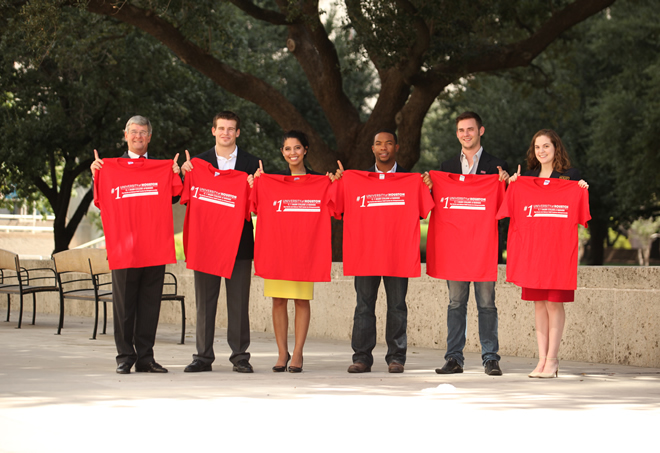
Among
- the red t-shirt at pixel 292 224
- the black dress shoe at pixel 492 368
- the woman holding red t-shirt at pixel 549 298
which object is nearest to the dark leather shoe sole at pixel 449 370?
the black dress shoe at pixel 492 368

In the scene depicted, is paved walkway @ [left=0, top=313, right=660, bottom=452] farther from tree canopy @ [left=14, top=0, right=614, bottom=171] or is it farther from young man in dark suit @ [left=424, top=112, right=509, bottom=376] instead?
tree canopy @ [left=14, top=0, right=614, bottom=171]

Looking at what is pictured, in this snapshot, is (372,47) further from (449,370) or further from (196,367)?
(196,367)

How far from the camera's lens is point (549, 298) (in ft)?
25.0

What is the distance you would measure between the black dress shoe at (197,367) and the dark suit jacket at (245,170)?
3.30 ft

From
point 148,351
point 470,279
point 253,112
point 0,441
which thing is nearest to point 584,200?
point 470,279

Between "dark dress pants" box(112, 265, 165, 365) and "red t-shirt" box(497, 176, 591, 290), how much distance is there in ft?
10.7

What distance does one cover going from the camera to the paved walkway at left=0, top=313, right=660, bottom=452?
4609mm

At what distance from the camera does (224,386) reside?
6.72m

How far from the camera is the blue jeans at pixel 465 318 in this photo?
25.6 ft

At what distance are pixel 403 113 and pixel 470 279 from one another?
893 cm

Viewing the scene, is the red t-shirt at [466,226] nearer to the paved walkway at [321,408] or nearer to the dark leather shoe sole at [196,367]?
the paved walkway at [321,408]

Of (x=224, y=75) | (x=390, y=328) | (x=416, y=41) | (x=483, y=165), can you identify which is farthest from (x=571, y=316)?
(x=224, y=75)

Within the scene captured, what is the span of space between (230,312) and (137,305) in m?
0.85

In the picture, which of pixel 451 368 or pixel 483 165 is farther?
pixel 483 165
